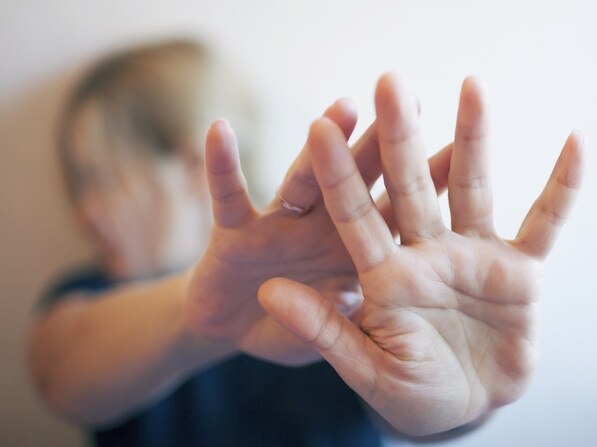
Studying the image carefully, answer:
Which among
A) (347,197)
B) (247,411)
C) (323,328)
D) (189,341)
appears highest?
(347,197)

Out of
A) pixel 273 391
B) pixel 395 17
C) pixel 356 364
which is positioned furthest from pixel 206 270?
pixel 395 17

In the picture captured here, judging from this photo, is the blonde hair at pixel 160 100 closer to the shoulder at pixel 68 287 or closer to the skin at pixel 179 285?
the skin at pixel 179 285

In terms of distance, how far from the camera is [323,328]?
425 mm

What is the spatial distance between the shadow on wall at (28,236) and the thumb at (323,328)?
489 millimetres

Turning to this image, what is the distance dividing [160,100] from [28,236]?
31 cm

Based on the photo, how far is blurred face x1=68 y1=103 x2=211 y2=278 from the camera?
2.46 ft

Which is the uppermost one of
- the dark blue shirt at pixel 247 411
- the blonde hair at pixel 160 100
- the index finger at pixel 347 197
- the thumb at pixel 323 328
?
the blonde hair at pixel 160 100

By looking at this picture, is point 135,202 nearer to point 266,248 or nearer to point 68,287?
point 68,287

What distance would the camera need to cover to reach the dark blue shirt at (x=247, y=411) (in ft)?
2.32

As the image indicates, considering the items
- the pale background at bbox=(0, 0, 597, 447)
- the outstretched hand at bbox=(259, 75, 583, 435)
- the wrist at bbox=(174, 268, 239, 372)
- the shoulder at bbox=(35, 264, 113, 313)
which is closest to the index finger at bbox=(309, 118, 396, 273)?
the outstretched hand at bbox=(259, 75, 583, 435)

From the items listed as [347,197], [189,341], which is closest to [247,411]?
[189,341]

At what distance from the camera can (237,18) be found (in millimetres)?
708

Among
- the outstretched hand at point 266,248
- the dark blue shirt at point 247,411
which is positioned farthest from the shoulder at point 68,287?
the outstretched hand at point 266,248

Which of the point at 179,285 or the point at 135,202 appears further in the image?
the point at 135,202
